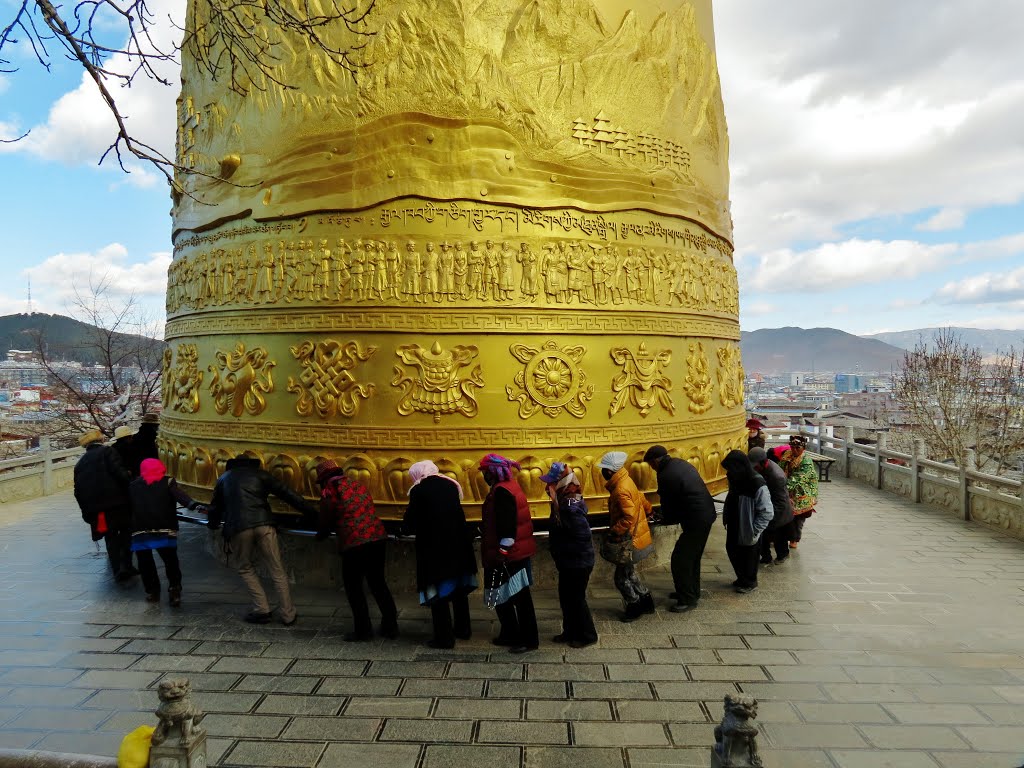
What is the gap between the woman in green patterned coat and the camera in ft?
27.7

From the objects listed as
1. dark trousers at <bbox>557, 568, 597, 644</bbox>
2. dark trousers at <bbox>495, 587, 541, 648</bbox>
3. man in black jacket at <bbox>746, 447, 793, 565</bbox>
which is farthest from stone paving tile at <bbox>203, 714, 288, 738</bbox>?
man in black jacket at <bbox>746, 447, 793, 565</bbox>

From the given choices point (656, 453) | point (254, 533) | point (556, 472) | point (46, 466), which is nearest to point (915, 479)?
point (656, 453)

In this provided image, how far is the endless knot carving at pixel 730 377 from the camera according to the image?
8445 mm

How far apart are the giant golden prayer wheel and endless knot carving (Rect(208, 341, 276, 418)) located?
3 cm

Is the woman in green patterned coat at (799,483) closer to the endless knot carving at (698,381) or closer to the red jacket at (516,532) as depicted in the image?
the endless knot carving at (698,381)

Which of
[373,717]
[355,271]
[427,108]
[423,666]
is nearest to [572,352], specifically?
[355,271]

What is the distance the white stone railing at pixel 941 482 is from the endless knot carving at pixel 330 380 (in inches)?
362

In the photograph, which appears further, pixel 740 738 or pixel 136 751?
pixel 136 751

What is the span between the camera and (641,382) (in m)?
7.30

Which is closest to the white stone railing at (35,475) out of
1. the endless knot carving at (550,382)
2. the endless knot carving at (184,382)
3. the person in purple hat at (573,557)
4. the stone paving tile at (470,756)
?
the endless knot carving at (184,382)

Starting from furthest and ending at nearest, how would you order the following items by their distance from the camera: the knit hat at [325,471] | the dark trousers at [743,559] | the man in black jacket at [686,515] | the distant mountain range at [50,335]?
the distant mountain range at [50,335] < the dark trousers at [743,559] < the man in black jacket at [686,515] < the knit hat at [325,471]

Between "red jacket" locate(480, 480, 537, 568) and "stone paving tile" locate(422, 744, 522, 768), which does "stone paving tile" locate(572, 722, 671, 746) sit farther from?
"red jacket" locate(480, 480, 537, 568)

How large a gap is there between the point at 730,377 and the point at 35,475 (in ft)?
42.3

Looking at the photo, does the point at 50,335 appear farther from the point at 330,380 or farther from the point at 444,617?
the point at 444,617
